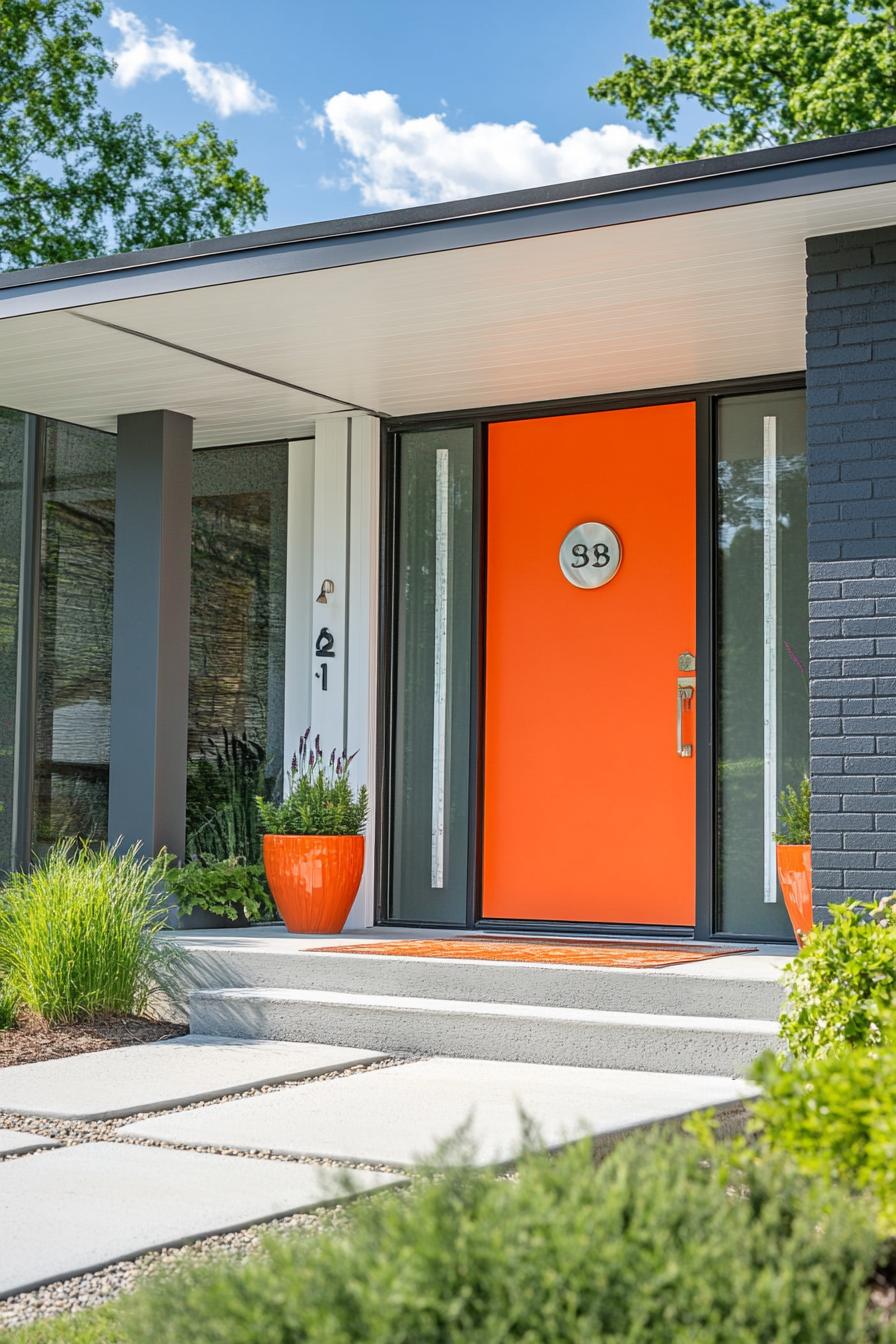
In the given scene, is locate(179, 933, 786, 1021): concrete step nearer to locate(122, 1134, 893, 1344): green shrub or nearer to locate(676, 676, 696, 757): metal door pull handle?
locate(676, 676, 696, 757): metal door pull handle

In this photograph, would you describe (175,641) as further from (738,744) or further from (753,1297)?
(753,1297)

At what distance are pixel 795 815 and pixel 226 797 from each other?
3097 millimetres

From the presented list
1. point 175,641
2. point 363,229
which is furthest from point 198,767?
point 363,229

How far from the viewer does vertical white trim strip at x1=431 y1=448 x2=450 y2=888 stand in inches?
269

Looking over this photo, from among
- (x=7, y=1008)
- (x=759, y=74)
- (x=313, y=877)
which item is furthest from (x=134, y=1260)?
(x=759, y=74)

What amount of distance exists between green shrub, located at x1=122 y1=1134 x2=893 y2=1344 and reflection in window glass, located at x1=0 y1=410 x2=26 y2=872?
17.7 ft

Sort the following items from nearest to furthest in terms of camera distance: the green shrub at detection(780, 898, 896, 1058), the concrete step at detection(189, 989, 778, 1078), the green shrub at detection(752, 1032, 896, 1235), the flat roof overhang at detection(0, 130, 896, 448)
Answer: the green shrub at detection(752, 1032, 896, 1235) → the green shrub at detection(780, 898, 896, 1058) → the concrete step at detection(189, 989, 778, 1078) → the flat roof overhang at detection(0, 130, 896, 448)

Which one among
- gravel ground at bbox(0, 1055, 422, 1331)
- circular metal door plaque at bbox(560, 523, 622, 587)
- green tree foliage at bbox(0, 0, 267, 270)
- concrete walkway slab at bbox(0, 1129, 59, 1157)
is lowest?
concrete walkway slab at bbox(0, 1129, 59, 1157)

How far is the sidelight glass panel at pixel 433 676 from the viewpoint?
6.82 meters

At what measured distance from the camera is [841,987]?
120 inches

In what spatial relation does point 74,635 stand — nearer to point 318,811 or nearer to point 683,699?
point 318,811

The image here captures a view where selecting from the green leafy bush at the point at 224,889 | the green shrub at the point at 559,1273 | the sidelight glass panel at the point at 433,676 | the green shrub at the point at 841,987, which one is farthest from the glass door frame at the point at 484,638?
the green shrub at the point at 559,1273

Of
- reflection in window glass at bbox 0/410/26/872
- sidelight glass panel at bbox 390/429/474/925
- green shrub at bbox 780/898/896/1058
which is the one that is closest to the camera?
green shrub at bbox 780/898/896/1058

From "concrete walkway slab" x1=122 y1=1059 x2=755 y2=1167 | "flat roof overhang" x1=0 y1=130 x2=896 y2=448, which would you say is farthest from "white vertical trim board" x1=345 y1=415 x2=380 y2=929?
"concrete walkway slab" x1=122 y1=1059 x2=755 y2=1167
